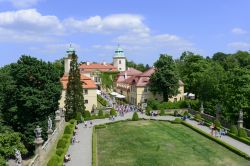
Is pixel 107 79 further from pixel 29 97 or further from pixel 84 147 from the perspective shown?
pixel 84 147

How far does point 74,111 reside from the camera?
57781 millimetres

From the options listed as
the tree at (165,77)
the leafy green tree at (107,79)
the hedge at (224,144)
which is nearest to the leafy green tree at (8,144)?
the hedge at (224,144)

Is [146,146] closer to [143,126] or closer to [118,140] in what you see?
[118,140]

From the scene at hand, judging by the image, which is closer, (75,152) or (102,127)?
→ (75,152)

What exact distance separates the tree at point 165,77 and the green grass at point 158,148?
775 inches

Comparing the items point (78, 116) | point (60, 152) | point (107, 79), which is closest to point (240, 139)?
point (60, 152)

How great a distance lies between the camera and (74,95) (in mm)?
58156

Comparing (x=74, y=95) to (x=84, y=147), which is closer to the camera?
(x=84, y=147)

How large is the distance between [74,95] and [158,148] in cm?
2507

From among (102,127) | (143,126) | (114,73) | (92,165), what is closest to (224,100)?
(143,126)

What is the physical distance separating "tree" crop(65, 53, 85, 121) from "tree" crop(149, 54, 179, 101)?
1630 centimetres

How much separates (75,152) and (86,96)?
34730 millimetres

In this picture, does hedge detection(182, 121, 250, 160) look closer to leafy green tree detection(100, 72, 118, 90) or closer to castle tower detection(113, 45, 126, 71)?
leafy green tree detection(100, 72, 118, 90)

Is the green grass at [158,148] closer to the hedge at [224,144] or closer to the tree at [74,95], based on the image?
the hedge at [224,144]
